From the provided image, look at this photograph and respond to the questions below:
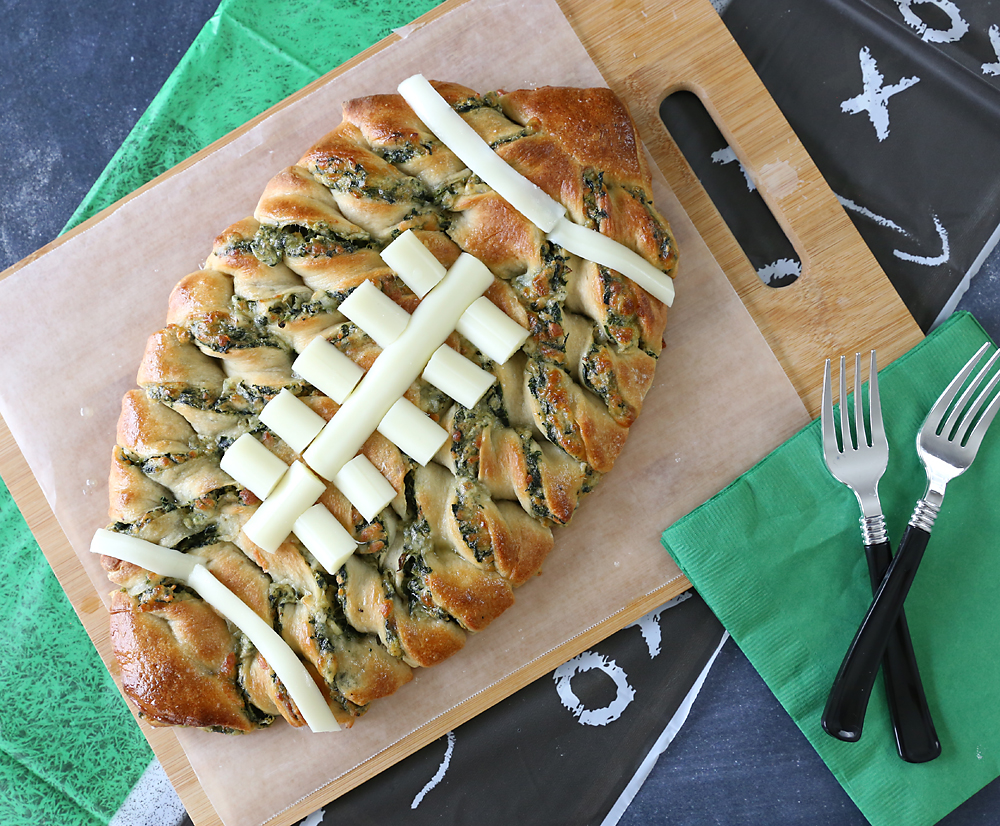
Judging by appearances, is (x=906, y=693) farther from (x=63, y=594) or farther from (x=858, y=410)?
(x=63, y=594)

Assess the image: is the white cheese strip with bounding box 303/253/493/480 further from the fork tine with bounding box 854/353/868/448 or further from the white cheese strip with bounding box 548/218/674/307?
the fork tine with bounding box 854/353/868/448

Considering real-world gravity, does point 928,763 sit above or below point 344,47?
below

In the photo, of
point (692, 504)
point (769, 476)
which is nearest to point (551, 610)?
point (692, 504)

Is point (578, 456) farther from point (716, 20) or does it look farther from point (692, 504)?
point (716, 20)

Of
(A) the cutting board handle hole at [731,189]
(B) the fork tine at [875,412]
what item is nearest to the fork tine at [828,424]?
(B) the fork tine at [875,412]

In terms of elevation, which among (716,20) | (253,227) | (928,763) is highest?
(253,227)

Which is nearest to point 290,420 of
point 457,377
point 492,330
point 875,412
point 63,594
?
point 457,377
